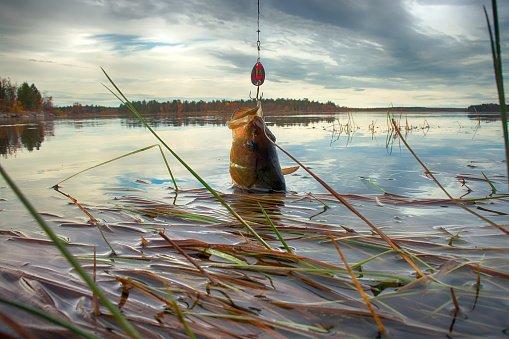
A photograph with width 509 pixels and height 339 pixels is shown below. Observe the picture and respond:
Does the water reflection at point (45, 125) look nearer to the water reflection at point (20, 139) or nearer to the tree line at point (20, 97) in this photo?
the water reflection at point (20, 139)

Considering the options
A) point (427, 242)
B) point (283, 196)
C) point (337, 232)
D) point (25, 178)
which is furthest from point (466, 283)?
point (25, 178)

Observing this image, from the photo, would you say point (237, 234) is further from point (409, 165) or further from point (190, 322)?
point (409, 165)

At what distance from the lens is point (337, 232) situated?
7.47ft

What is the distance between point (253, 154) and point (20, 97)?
4212 inches

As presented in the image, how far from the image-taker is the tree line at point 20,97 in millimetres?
81000

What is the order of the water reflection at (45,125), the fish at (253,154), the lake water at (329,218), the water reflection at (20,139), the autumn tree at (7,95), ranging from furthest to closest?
1. the autumn tree at (7,95)
2. the water reflection at (45,125)
3. the water reflection at (20,139)
4. the fish at (253,154)
5. the lake water at (329,218)

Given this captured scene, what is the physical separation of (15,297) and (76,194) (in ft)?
9.44

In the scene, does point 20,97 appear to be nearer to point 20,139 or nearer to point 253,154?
point 20,139

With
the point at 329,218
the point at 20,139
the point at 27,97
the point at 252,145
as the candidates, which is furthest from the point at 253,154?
the point at 27,97

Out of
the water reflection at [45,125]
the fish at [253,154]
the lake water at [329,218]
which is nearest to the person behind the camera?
the lake water at [329,218]

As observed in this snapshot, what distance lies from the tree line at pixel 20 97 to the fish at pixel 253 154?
99432mm

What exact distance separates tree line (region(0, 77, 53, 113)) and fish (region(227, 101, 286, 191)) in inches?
3915

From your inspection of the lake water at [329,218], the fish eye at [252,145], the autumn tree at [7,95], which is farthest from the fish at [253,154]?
the autumn tree at [7,95]

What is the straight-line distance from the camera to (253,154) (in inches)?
154
